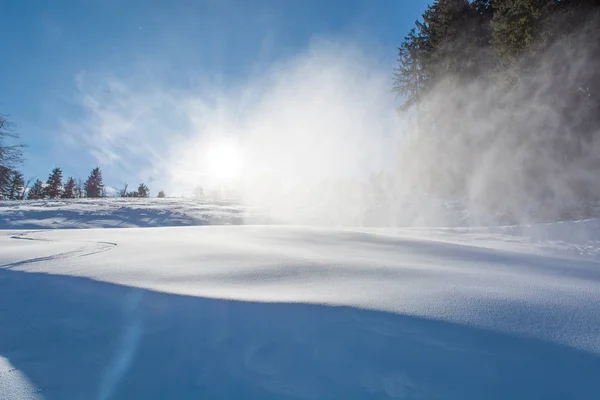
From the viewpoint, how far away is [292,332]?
1.16 meters

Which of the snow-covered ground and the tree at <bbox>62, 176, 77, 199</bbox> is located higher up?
the tree at <bbox>62, 176, 77, 199</bbox>

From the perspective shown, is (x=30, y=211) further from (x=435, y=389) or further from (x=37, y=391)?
(x=435, y=389)

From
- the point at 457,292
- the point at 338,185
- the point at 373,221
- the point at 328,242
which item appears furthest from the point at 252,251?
the point at 338,185

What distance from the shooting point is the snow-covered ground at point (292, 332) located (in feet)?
3.11

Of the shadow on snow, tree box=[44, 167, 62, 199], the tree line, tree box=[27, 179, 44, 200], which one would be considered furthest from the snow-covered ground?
tree box=[27, 179, 44, 200]

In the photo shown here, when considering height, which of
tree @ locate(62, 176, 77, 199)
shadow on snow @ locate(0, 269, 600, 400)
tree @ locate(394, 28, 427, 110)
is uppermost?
tree @ locate(394, 28, 427, 110)

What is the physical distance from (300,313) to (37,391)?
0.93m

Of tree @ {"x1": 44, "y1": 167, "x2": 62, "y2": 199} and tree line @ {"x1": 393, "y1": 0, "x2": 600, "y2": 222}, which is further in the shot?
tree @ {"x1": 44, "y1": 167, "x2": 62, "y2": 199}

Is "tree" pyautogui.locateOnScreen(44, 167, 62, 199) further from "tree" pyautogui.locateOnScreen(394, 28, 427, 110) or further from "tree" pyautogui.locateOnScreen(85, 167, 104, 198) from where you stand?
"tree" pyautogui.locateOnScreen(394, 28, 427, 110)

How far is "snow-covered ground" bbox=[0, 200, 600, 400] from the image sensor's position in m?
0.95

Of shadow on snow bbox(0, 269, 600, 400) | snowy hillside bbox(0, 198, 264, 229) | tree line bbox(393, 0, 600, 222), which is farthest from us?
snowy hillside bbox(0, 198, 264, 229)

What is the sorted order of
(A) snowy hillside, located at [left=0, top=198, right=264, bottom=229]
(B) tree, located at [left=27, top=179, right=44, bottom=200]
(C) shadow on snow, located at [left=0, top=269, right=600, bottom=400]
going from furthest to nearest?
(B) tree, located at [left=27, top=179, right=44, bottom=200], (A) snowy hillside, located at [left=0, top=198, right=264, bottom=229], (C) shadow on snow, located at [left=0, top=269, right=600, bottom=400]

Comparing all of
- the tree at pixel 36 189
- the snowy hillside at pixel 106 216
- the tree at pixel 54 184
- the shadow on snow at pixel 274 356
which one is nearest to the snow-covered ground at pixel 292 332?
the shadow on snow at pixel 274 356

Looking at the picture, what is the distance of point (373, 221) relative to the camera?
1122 centimetres
